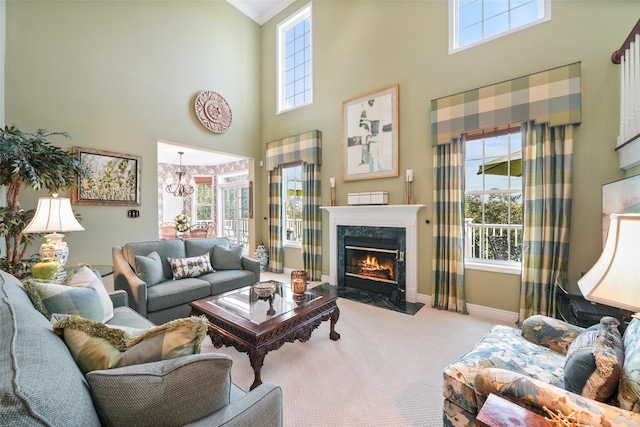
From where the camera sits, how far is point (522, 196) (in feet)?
9.68

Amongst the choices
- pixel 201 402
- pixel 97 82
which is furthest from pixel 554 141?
pixel 97 82

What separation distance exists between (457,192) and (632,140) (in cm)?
143

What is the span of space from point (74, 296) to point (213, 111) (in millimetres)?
3954

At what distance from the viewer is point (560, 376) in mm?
1359

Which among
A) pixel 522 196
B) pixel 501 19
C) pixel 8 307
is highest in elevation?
pixel 501 19

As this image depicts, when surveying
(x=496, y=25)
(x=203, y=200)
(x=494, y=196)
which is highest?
(x=496, y=25)

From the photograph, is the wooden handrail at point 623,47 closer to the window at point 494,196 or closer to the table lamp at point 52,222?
the window at point 494,196

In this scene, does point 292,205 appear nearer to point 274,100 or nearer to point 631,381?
point 274,100

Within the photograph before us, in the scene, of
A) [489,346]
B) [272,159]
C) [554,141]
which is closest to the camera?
[489,346]

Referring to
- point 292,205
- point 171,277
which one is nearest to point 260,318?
point 171,277

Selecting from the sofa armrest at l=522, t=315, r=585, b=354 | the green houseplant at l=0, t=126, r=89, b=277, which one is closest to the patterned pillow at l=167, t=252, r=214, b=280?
the green houseplant at l=0, t=126, r=89, b=277

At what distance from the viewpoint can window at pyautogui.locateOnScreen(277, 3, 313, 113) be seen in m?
5.04

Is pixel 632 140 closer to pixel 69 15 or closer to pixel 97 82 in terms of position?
pixel 97 82

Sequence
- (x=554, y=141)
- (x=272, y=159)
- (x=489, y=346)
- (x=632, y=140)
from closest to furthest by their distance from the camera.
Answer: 1. (x=489, y=346)
2. (x=632, y=140)
3. (x=554, y=141)
4. (x=272, y=159)
